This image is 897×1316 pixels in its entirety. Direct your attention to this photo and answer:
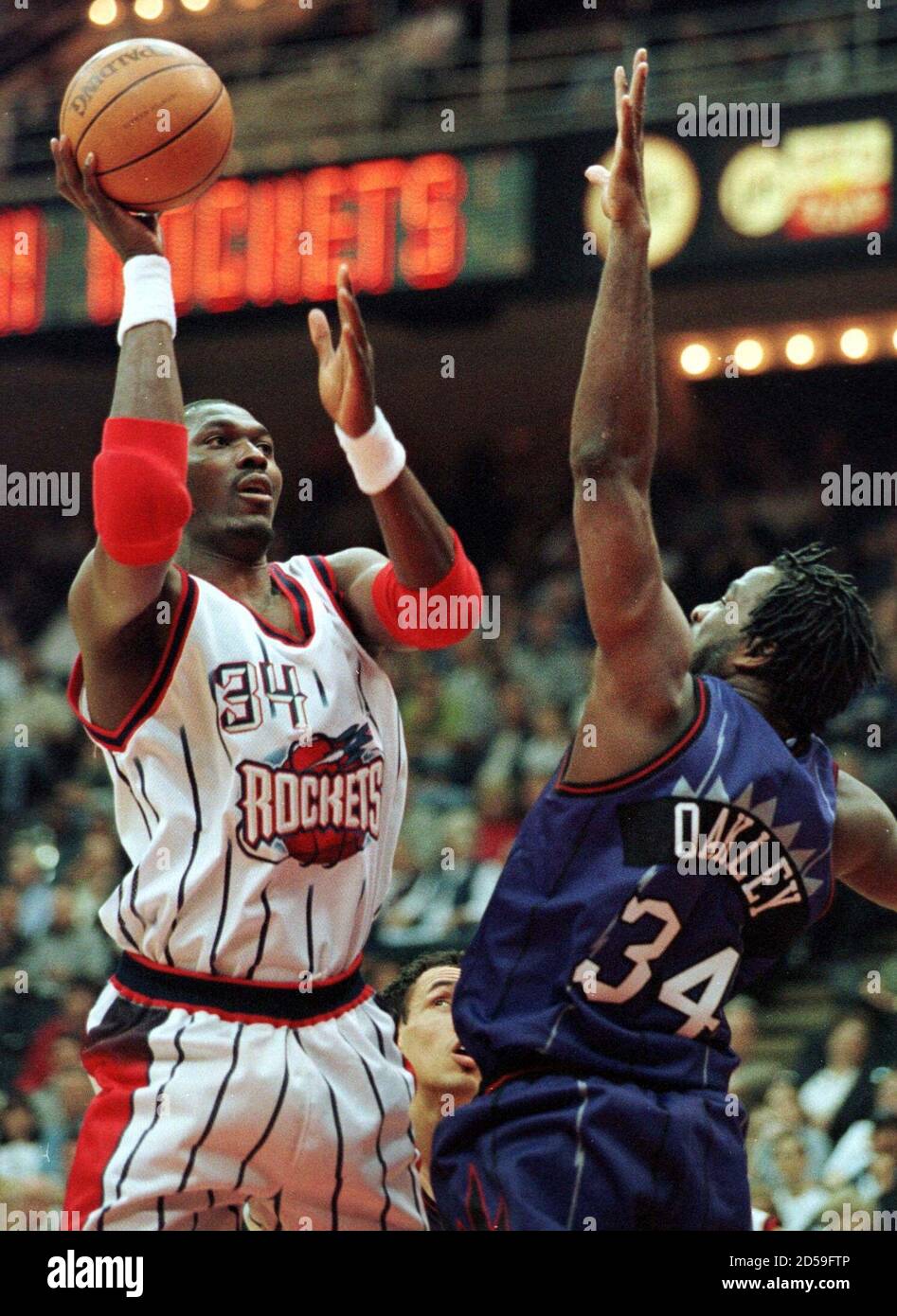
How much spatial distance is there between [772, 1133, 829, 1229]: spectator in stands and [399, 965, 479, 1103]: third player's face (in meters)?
2.55

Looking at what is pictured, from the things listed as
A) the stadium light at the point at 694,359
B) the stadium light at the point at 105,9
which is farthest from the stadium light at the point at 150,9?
the stadium light at the point at 694,359

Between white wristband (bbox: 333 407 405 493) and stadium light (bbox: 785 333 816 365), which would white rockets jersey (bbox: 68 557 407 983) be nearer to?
white wristband (bbox: 333 407 405 493)

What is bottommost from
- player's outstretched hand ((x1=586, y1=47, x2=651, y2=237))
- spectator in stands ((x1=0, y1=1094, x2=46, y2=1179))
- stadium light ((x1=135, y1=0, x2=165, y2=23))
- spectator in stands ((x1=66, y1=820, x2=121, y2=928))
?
spectator in stands ((x1=0, y1=1094, x2=46, y2=1179))

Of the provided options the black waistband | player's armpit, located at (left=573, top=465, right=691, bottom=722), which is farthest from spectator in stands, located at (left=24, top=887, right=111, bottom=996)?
player's armpit, located at (left=573, top=465, right=691, bottom=722)

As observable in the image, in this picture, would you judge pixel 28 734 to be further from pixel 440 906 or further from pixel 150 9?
pixel 150 9

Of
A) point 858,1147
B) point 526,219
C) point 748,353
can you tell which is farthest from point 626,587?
point 748,353

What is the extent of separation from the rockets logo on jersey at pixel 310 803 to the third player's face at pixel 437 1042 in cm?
87

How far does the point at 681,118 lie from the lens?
9.29 m

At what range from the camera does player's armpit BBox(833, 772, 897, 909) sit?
12.4 ft

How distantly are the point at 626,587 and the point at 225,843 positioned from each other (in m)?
0.82

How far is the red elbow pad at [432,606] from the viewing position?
3482 millimetres

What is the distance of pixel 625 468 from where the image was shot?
320 cm
